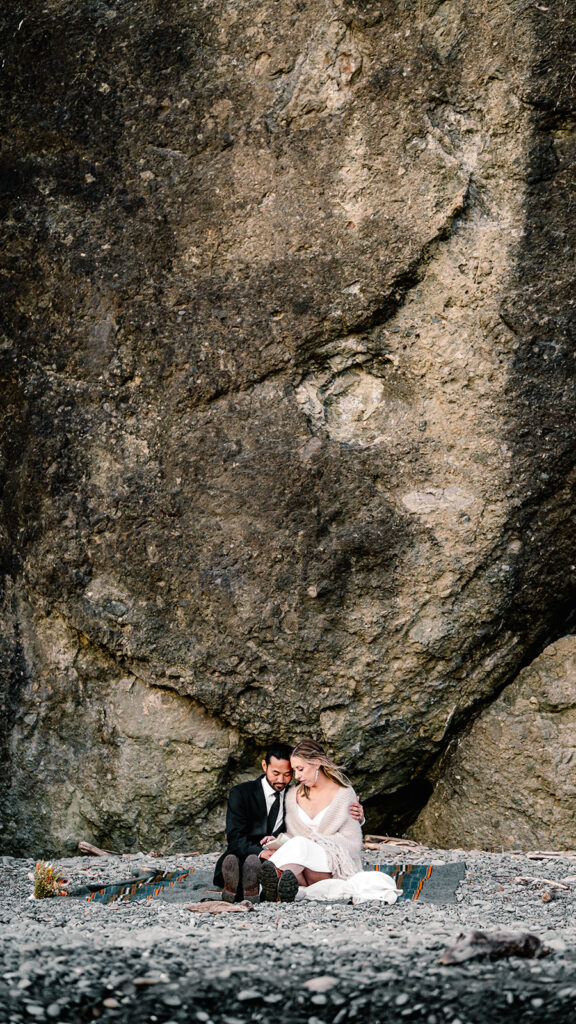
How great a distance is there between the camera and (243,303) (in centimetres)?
647

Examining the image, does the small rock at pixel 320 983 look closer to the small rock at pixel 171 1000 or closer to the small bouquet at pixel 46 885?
the small rock at pixel 171 1000

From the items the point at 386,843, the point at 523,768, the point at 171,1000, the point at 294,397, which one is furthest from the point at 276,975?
the point at 294,397

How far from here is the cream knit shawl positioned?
511 centimetres

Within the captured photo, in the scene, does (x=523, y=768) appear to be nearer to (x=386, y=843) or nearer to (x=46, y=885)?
(x=386, y=843)

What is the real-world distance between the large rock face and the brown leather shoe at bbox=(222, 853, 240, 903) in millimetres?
1613

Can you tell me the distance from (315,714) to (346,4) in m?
4.70

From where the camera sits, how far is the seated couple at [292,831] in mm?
4836

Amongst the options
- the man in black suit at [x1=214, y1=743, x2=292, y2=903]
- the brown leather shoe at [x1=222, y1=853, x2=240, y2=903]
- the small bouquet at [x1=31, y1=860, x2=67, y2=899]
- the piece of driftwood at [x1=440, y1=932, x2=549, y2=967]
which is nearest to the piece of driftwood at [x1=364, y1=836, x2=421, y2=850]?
the man in black suit at [x1=214, y1=743, x2=292, y2=903]

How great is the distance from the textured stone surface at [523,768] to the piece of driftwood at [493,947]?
3198 millimetres

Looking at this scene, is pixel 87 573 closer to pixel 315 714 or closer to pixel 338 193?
pixel 315 714

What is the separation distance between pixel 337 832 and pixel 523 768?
172cm

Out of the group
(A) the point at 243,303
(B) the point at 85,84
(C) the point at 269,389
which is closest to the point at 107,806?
(C) the point at 269,389

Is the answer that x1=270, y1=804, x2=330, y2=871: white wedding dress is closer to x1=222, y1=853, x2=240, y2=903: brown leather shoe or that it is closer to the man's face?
x1=222, y1=853, x2=240, y2=903: brown leather shoe

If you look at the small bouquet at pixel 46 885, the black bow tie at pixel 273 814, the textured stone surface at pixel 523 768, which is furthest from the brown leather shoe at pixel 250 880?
the textured stone surface at pixel 523 768
